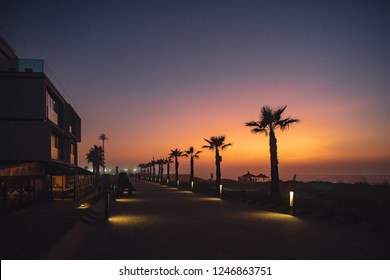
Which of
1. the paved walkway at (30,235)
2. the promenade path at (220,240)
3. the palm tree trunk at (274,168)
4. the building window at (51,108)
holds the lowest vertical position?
the promenade path at (220,240)

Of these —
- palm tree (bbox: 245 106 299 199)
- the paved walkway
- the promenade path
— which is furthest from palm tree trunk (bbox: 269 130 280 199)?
the paved walkway

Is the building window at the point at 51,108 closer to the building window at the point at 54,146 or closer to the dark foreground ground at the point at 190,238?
the building window at the point at 54,146

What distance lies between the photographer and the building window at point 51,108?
28003 millimetres

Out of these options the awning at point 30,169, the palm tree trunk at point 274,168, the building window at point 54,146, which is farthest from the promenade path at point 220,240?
the building window at point 54,146

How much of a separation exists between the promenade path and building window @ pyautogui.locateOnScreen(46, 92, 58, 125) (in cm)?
1559

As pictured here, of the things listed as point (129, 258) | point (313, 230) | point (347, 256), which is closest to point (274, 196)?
point (313, 230)

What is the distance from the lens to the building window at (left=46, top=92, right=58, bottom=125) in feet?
91.9

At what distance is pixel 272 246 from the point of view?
33.4 feet

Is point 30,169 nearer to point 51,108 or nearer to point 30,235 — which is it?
point 51,108

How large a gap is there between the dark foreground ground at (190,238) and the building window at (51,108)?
13.5 m

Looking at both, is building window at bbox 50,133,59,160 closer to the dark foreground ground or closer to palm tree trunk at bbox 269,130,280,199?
the dark foreground ground

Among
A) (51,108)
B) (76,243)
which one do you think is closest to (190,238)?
(76,243)

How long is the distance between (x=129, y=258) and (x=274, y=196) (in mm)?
19095
